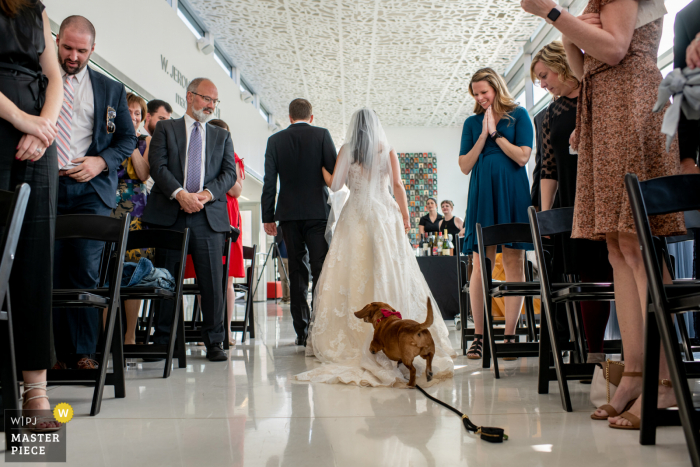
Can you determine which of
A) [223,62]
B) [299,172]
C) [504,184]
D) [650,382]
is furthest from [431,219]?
[650,382]

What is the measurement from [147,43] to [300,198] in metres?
3.14

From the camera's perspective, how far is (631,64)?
1.51 m

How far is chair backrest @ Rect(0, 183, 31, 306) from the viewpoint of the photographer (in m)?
1.19

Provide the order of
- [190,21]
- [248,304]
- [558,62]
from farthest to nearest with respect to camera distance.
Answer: [190,21] → [248,304] → [558,62]

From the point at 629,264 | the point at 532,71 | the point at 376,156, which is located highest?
the point at 532,71

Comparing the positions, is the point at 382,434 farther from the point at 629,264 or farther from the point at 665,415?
the point at 629,264

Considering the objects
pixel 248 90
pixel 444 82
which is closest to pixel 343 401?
pixel 444 82

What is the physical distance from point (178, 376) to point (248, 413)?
0.93 metres

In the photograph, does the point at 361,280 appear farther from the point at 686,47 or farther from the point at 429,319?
the point at 686,47

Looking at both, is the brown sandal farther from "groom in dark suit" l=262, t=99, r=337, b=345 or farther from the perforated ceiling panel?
the perforated ceiling panel

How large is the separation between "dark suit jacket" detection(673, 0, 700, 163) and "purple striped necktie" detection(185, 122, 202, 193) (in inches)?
96.3

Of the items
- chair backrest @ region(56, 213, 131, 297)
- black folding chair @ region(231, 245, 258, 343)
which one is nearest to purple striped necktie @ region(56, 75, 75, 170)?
chair backrest @ region(56, 213, 131, 297)

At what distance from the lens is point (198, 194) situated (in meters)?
2.95

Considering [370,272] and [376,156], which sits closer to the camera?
[370,272]
